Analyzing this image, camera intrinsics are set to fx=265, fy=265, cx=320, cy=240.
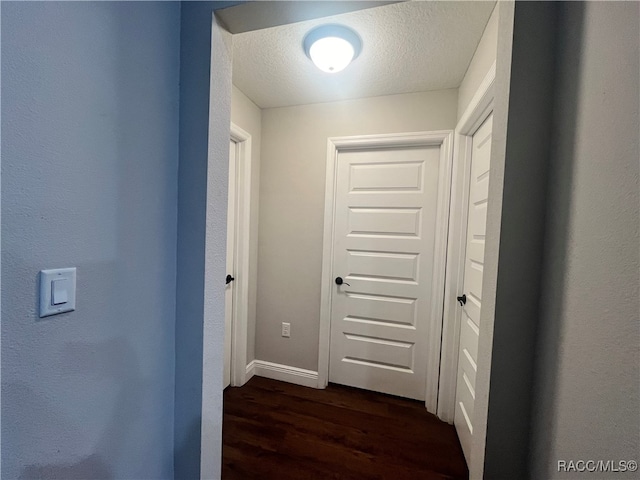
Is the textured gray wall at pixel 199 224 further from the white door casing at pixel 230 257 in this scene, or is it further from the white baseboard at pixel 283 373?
the white baseboard at pixel 283 373

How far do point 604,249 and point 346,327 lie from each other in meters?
1.88

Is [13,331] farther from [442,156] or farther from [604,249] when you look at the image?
[442,156]

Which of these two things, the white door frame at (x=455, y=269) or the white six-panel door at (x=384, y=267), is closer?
the white door frame at (x=455, y=269)

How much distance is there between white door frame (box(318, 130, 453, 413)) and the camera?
75.1 inches

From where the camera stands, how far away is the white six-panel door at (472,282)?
4.85 ft

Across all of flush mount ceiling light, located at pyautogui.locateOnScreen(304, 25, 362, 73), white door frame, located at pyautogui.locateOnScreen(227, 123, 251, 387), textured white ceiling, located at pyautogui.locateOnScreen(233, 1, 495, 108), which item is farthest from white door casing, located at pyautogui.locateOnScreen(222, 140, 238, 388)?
flush mount ceiling light, located at pyautogui.locateOnScreen(304, 25, 362, 73)

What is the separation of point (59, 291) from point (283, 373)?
200cm

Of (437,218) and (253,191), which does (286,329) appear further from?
(437,218)

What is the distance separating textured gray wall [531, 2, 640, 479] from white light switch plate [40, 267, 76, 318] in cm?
116

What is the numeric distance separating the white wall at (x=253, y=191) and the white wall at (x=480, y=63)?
1.55 metres

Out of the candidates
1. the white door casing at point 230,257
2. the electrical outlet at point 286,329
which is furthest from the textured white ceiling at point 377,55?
the electrical outlet at point 286,329

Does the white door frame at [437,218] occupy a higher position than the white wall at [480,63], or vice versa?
the white wall at [480,63]

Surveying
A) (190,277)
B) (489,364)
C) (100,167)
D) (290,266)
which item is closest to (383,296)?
(290,266)

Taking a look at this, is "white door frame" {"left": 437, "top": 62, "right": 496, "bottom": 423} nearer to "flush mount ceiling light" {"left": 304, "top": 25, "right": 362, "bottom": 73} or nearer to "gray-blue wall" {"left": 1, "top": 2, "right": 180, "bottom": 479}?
"flush mount ceiling light" {"left": 304, "top": 25, "right": 362, "bottom": 73}
